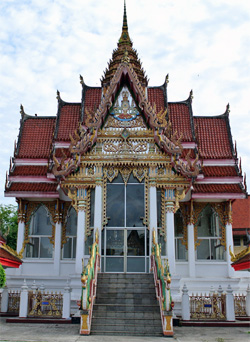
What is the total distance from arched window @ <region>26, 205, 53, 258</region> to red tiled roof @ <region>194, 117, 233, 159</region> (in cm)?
703

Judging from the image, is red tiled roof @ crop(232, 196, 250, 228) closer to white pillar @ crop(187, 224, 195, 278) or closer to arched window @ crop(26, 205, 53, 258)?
white pillar @ crop(187, 224, 195, 278)

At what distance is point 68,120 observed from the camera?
1828cm

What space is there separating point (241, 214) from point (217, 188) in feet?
35.7

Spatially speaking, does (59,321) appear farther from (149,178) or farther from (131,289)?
(149,178)

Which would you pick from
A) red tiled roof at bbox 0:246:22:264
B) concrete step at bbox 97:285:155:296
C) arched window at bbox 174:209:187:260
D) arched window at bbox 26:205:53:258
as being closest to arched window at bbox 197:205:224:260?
arched window at bbox 174:209:187:260

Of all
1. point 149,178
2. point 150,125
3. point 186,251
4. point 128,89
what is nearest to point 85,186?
point 149,178

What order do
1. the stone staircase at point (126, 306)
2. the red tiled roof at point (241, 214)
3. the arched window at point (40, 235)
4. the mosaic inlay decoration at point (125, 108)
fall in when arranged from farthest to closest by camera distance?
the red tiled roof at point (241, 214) → the arched window at point (40, 235) → the mosaic inlay decoration at point (125, 108) → the stone staircase at point (126, 306)

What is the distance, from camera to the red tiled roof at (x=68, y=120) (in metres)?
17.6

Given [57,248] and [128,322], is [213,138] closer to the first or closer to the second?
[57,248]

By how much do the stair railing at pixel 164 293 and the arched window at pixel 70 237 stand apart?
482 cm

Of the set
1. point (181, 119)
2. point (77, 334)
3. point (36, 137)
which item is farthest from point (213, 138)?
point (77, 334)

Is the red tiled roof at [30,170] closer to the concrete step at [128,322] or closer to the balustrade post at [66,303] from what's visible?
the balustrade post at [66,303]

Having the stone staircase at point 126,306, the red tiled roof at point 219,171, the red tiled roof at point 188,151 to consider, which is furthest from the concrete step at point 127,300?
the red tiled roof at point 188,151

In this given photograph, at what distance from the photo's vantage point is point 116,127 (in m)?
14.5
